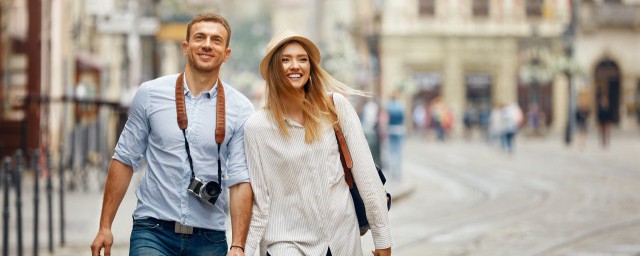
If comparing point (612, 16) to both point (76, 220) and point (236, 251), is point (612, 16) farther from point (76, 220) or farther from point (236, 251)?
point (236, 251)

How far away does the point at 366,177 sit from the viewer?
16.8 feet

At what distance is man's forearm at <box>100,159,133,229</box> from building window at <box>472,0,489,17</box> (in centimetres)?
5538

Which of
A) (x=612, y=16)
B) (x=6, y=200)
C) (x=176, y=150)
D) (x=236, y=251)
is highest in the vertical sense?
(x=176, y=150)

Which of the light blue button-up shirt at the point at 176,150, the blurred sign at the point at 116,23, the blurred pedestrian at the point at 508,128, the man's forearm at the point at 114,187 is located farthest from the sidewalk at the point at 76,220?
the blurred pedestrian at the point at 508,128

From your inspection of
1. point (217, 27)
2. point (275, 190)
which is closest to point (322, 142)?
point (275, 190)

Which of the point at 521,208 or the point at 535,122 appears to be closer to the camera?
the point at 521,208

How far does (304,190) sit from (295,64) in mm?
498

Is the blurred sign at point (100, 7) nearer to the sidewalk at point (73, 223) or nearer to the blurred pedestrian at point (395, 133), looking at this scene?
the sidewalk at point (73, 223)

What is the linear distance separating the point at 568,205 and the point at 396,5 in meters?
42.6

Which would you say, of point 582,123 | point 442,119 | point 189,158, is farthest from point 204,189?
point 442,119

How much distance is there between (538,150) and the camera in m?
37.8

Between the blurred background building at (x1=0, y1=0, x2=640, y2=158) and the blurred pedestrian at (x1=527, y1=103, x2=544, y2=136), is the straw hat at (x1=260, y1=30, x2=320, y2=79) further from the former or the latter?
the blurred pedestrian at (x1=527, y1=103, x2=544, y2=136)

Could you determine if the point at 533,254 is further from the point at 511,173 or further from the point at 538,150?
the point at 538,150

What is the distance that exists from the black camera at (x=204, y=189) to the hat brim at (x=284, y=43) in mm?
489
